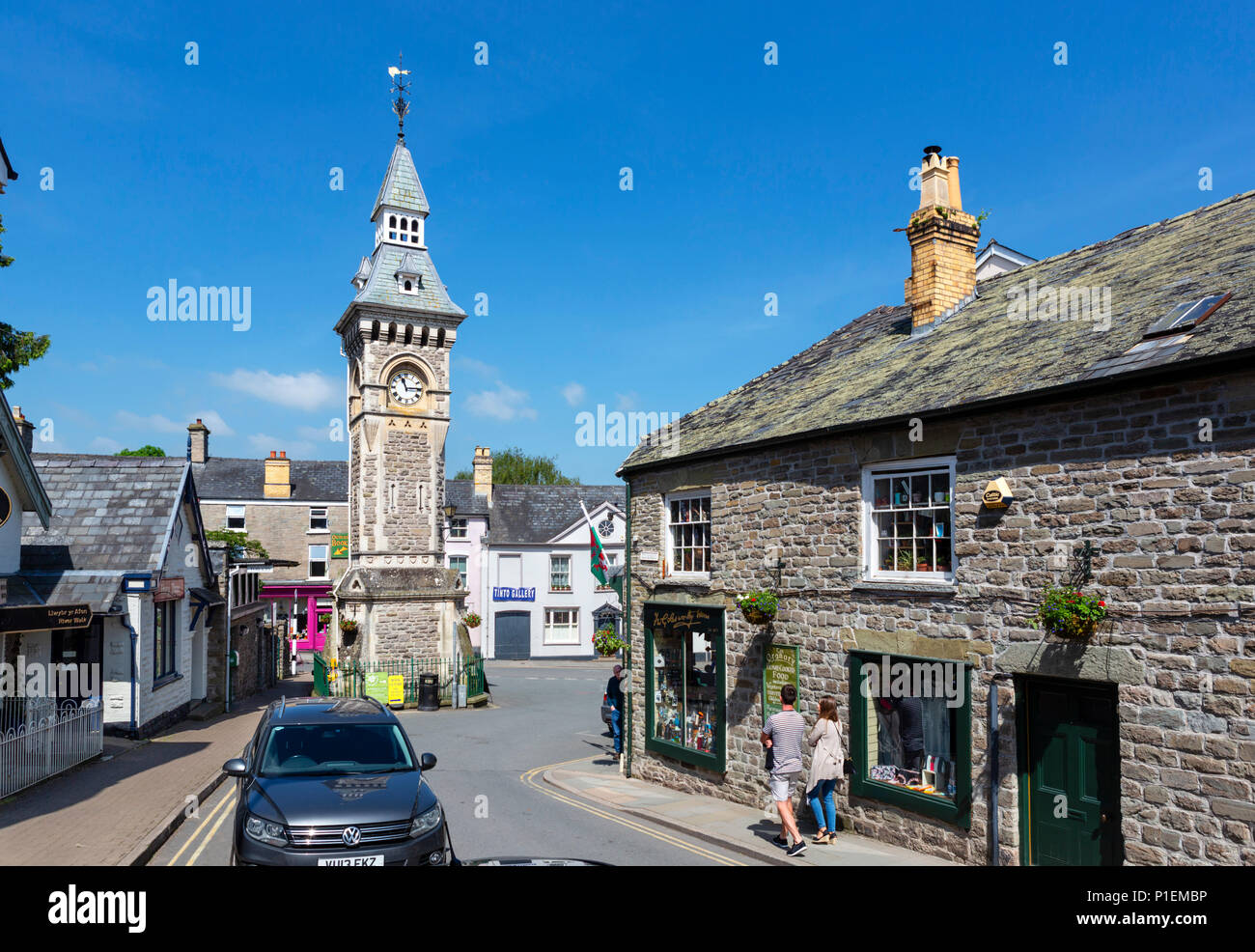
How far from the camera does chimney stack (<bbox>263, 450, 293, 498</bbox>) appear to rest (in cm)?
4930

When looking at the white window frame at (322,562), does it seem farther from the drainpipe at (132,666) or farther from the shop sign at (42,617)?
the shop sign at (42,617)

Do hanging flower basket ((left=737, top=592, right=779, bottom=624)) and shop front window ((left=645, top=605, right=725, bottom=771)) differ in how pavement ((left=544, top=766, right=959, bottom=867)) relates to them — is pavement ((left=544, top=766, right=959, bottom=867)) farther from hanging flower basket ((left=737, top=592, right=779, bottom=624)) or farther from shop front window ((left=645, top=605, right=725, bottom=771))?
hanging flower basket ((left=737, top=592, right=779, bottom=624))

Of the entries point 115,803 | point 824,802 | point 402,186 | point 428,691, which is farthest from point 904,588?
point 402,186

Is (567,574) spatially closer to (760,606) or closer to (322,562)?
(322,562)

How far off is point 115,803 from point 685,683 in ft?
28.7

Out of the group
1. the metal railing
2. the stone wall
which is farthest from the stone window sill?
the metal railing

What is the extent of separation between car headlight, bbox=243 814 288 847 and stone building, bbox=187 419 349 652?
42130 millimetres

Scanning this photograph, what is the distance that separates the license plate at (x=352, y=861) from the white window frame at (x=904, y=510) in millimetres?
6689

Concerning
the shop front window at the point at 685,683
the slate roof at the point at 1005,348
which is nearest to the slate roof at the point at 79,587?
the slate roof at the point at 1005,348

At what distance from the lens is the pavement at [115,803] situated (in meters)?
10.1

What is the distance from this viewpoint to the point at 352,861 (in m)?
7.44

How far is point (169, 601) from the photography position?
73.4 feet
